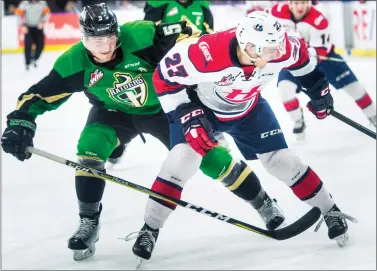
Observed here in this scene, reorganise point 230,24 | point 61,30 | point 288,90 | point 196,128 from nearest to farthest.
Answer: point 196,128
point 288,90
point 230,24
point 61,30

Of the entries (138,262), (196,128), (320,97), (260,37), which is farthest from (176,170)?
(320,97)

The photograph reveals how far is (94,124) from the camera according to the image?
327cm

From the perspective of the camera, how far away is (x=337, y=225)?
308 centimetres

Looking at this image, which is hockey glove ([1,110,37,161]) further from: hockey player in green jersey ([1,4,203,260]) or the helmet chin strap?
the helmet chin strap

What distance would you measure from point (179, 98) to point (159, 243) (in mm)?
705

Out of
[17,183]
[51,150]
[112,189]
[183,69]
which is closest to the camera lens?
[183,69]

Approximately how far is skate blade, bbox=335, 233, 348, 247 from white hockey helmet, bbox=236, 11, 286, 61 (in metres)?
0.81

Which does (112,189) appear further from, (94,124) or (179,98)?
(179,98)

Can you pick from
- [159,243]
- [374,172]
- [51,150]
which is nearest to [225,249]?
[159,243]

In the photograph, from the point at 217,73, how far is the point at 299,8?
2.36 metres

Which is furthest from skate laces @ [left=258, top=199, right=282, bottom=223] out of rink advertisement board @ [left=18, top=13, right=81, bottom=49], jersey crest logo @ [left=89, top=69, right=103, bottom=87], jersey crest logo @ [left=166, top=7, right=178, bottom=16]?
rink advertisement board @ [left=18, top=13, right=81, bottom=49]

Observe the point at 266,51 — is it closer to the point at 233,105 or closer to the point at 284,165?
the point at 233,105

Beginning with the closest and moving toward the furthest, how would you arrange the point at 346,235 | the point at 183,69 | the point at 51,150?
the point at 183,69
the point at 346,235
the point at 51,150

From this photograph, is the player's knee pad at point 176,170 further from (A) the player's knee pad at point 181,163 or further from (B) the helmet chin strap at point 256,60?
(B) the helmet chin strap at point 256,60
